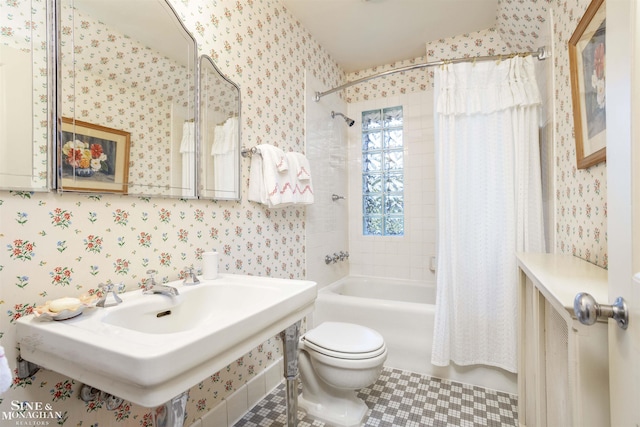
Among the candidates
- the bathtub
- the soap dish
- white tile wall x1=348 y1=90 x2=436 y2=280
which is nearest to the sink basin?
the soap dish

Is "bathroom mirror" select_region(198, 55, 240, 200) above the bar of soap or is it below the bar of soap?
above

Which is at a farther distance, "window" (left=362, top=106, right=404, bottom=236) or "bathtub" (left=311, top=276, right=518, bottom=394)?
"window" (left=362, top=106, right=404, bottom=236)

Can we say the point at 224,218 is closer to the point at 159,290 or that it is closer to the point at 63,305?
the point at 159,290

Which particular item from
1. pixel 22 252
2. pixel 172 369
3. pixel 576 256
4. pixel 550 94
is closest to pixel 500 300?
pixel 576 256

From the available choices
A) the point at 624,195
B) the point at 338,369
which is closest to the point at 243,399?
the point at 338,369

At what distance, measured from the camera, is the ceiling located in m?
2.10

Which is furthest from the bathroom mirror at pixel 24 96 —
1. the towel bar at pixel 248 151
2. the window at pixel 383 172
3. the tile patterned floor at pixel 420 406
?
the window at pixel 383 172

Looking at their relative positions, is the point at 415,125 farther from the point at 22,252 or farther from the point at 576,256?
the point at 22,252

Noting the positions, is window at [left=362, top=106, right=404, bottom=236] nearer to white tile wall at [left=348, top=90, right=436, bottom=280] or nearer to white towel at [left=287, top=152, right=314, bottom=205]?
white tile wall at [left=348, top=90, right=436, bottom=280]

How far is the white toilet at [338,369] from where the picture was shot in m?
1.48

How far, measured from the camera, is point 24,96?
34.2 inches

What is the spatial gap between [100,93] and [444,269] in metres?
1.99

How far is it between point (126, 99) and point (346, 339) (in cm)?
147

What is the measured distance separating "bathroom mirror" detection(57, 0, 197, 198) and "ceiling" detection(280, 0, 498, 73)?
1195 millimetres
